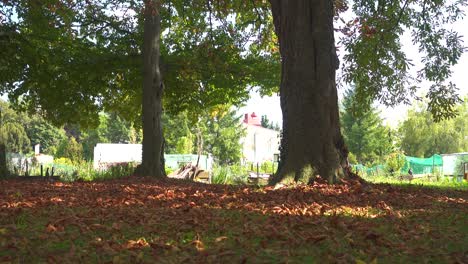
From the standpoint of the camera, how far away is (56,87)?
16672 millimetres

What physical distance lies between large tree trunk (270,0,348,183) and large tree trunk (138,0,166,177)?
6.90m

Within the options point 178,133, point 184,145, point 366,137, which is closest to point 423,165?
point 366,137

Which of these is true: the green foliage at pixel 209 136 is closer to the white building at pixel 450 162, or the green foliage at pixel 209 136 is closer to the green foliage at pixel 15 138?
the green foliage at pixel 15 138

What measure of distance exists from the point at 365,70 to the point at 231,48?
596cm

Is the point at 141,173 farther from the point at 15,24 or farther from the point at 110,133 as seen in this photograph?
the point at 110,133

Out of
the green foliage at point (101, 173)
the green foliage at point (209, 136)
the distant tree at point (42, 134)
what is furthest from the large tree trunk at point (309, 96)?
the distant tree at point (42, 134)

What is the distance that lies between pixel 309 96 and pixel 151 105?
25.2ft

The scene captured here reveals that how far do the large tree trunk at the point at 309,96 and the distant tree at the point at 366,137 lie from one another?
151 feet

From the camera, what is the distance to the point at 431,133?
5647 centimetres

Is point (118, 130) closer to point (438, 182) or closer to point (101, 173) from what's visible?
point (101, 173)

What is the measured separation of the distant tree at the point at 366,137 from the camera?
2133 inches

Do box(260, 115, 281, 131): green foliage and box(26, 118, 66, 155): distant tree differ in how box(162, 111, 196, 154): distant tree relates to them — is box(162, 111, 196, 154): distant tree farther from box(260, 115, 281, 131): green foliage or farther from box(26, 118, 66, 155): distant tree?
box(260, 115, 281, 131): green foliage

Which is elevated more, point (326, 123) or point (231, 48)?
point (231, 48)

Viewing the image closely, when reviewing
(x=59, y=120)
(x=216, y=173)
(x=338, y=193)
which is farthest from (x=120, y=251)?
(x=216, y=173)
